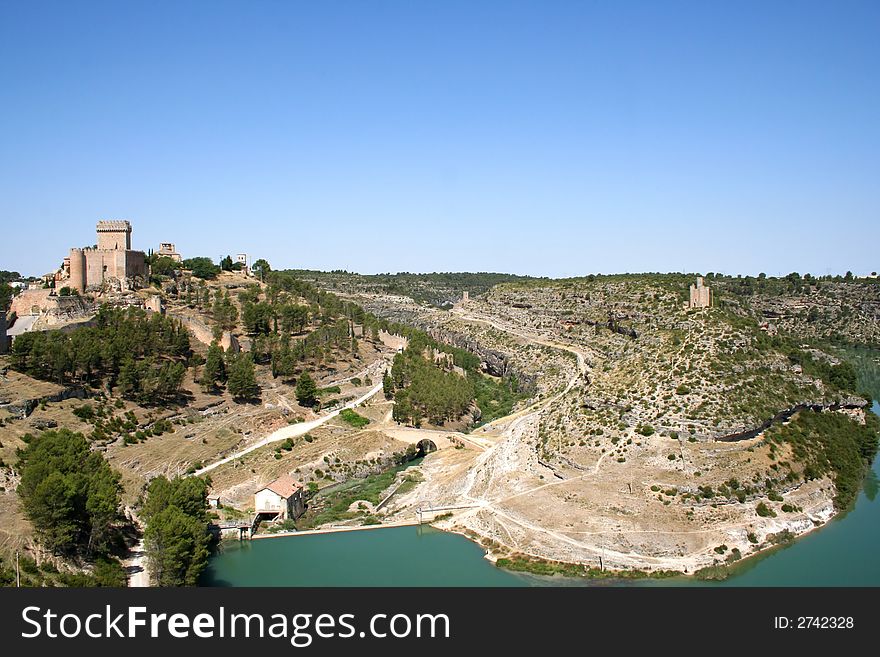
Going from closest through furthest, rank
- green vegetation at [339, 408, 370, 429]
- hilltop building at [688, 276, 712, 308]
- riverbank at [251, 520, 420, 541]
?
1. riverbank at [251, 520, 420, 541]
2. green vegetation at [339, 408, 370, 429]
3. hilltop building at [688, 276, 712, 308]

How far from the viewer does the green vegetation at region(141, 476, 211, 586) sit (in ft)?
98.5

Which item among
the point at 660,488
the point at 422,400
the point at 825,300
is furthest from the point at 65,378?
the point at 825,300

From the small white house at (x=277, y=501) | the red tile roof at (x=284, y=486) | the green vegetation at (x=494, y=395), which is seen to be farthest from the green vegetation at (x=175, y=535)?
the green vegetation at (x=494, y=395)

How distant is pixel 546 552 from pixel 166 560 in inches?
670

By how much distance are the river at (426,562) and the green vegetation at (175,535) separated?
2161 mm

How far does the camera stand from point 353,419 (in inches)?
2164

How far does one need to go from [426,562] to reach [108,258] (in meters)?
46.4

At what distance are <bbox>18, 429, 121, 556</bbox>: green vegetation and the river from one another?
513 centimetres

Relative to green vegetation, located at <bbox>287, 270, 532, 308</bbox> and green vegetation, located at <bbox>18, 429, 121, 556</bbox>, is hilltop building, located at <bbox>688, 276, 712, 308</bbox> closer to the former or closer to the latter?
green vegetation, located at <bbox>18, 429, 121, 556</bbox>

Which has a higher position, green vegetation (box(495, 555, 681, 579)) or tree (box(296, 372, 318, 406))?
tree (box(296, 372, 318, 406))

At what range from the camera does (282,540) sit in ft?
124

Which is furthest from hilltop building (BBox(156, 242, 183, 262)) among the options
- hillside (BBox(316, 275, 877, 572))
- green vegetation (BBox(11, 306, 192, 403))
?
hillside (BBox(316, 275, 877, 572))

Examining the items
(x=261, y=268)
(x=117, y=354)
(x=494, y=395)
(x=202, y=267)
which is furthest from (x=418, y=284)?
(x=117, y=354)

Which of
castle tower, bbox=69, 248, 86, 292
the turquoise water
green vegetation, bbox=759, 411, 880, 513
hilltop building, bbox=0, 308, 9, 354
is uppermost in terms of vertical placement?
castle tower, bbox=69, 248, 86, 292
